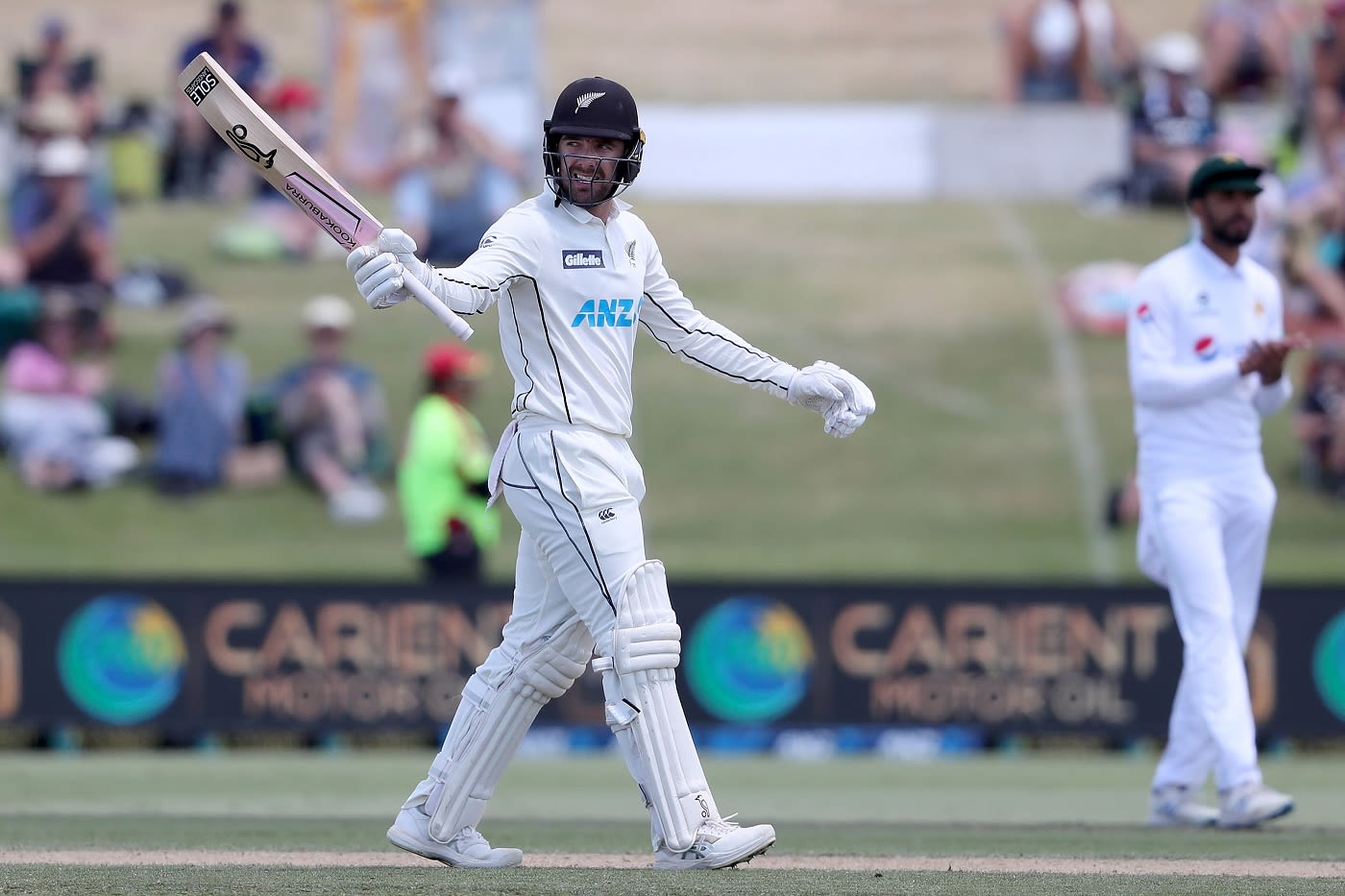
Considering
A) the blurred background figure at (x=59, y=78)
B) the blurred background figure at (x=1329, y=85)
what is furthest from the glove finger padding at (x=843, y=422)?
the blurred background figure at (x=1329, y=85)

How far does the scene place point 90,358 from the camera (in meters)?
14.9

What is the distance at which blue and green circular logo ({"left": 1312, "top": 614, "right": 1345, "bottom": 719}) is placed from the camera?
11500 millimetres

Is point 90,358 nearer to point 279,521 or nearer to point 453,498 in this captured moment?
point 279,521

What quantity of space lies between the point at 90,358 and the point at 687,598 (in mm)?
5390

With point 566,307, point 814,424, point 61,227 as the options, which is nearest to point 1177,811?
point 566,307

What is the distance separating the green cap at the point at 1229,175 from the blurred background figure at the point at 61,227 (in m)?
9.18

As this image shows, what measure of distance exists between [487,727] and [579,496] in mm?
726

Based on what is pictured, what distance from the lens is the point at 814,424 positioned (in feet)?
50.8

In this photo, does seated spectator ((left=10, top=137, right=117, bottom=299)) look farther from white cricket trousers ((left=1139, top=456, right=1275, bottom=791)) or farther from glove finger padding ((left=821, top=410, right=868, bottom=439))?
glove finger padding ((left=821, top=410, right=868, bottom=439))

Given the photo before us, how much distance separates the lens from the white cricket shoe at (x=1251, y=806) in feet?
23.9

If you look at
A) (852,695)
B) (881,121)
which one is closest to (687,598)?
(852,695)

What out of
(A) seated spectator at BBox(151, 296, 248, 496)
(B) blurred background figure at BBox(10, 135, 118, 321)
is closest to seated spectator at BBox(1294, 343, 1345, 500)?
(A) seated spectator at BBox(151, 296, 248, 496)

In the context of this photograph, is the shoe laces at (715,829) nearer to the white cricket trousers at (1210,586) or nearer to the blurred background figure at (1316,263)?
the white cricket trousers at (1210,586)

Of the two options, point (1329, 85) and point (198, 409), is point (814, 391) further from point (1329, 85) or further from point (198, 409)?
point (1329, 85)
